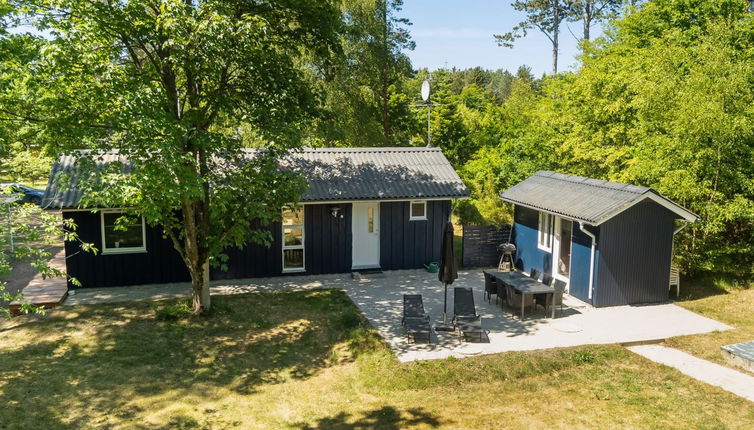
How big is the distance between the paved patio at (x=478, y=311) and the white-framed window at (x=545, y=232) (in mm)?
1949

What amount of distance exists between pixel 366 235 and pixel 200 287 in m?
5.61

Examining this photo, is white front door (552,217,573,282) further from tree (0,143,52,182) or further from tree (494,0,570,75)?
tree (494,0,570,75)

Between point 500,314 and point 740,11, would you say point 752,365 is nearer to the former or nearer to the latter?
point 500,314

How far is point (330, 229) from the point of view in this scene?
1614cm

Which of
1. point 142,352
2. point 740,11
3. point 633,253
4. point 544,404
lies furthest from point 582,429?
point 740,11

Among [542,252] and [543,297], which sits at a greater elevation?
[542,252]

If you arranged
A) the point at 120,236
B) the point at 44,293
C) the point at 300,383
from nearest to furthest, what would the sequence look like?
the point at 300,383 < the point at 44,293 < the point at 120,236

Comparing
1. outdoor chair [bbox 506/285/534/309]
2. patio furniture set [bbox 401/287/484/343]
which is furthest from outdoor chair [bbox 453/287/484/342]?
outdoor chair [bbox 506/285/534/309]

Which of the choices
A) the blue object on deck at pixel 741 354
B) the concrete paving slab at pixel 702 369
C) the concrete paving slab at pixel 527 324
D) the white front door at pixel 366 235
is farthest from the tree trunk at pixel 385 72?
the blue object on deck at pixel 741 354

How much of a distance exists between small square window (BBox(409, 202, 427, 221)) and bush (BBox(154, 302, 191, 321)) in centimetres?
712

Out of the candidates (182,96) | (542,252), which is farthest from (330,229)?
(542,252)

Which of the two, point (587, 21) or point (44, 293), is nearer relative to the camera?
point (44, 293)

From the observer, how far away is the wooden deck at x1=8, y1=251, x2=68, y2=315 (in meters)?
12.7

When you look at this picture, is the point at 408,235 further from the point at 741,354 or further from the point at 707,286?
the point at 741,354
